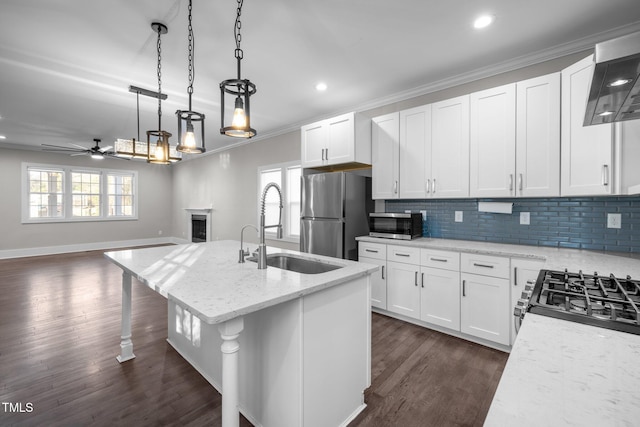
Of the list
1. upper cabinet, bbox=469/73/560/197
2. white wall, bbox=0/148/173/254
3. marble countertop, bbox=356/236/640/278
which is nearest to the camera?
marble countertop, bbox=356/236/640/278

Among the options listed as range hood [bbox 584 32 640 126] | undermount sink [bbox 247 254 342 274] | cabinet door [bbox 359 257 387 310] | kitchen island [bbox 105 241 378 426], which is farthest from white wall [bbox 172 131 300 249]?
range hood [bbox 584 32 640 126]

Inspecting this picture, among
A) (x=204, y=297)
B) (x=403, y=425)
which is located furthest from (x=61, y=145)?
(x=403, y=425)

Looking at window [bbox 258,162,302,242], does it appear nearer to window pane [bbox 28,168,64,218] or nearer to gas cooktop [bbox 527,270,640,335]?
gas cooktop [bbox 527,270,640,335]

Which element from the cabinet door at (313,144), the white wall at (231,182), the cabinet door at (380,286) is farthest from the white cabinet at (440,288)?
the white wall at (231,182)

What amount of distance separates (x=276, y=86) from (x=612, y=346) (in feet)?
12.0

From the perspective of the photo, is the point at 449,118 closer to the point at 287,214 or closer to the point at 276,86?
the point at 276,86

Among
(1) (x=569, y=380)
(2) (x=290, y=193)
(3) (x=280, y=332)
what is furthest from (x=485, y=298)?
(2) (x=290, y=193)

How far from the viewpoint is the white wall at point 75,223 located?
264 inches

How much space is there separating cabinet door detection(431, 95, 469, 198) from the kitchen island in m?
1.67

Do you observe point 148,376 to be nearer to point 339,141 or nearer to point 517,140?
point 339,141

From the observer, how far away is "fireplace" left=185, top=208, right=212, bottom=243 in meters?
7.49

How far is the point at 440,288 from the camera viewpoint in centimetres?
289

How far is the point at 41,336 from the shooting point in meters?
2.83

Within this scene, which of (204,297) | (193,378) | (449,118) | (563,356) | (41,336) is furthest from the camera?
(449,118)
